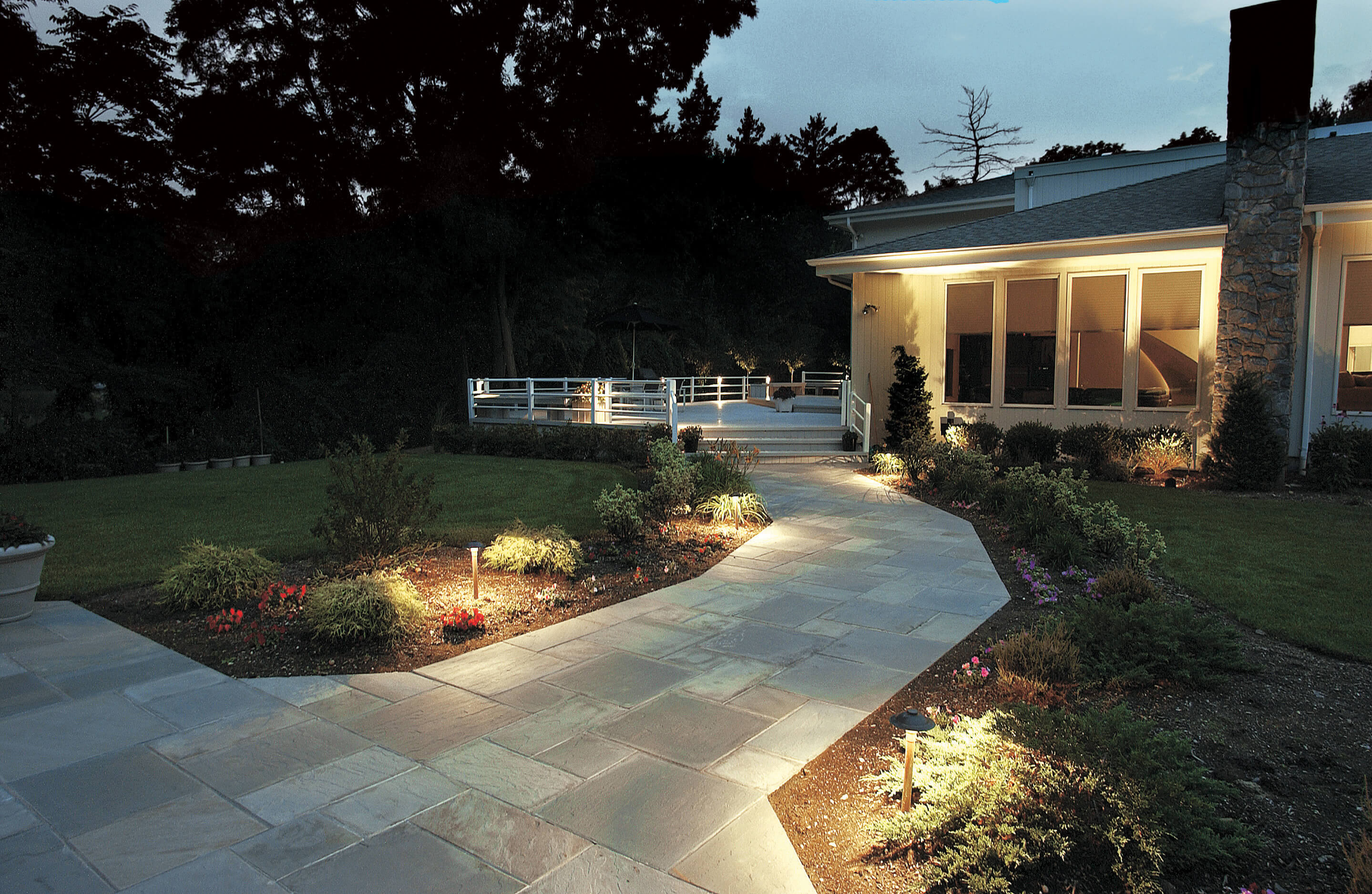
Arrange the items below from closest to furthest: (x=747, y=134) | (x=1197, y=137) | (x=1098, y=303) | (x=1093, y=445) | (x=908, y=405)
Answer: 1. (x=1093, y=445)
2. (x=1098, y=303)
3. (x=908, y=405)
4. (x=1197, y=137)
5. (x=747, y=134)

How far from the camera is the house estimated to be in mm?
8820

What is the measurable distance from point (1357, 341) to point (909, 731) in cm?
1031

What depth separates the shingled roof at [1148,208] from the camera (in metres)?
9.46

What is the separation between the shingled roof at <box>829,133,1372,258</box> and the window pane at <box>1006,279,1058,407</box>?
90 cm

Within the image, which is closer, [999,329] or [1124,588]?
[1124,588]

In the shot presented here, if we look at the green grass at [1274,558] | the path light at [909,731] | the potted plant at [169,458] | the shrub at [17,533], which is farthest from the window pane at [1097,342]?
the potted plant at [169,458]

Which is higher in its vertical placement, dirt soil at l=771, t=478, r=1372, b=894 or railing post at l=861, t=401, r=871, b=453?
railing post at l=861, t=401, r=871, b=453

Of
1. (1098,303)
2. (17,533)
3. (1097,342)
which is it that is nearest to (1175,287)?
(1098,303)

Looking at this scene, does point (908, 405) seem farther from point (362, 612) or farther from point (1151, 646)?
point (362, 612)

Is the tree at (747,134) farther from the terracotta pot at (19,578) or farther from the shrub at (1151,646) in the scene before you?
the shrub at (1151,646)

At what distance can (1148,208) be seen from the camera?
1073cm

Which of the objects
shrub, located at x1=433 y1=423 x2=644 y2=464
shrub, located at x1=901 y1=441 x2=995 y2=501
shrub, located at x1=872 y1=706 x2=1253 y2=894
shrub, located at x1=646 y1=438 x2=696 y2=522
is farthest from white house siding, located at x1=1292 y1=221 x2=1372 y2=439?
shrub, located at x1=872 y1=706 x2=1253 y2=894

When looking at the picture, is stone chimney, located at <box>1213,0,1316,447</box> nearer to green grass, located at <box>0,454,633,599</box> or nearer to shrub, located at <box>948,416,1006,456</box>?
shrub, located at <box>948,416,1006,456</box>

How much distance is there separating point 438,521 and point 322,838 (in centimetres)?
551
